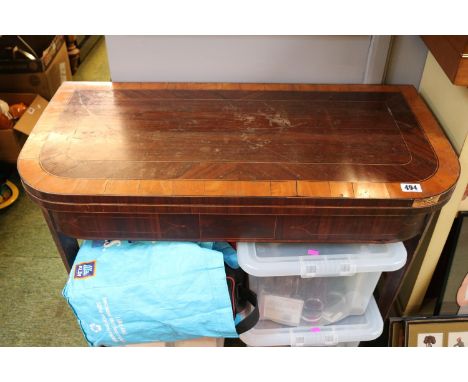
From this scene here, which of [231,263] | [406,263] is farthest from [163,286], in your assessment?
[406,263]

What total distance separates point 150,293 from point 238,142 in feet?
1.22

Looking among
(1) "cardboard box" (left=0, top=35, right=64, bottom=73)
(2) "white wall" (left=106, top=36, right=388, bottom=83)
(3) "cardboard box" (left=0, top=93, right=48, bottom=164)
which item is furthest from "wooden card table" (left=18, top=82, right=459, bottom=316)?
(1) "cardboard box" (left=0, top=35, right=64, bottom=73)

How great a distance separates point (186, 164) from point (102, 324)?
1.26 ft

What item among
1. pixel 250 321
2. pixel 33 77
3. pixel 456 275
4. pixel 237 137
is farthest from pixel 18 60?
pixel 456 275

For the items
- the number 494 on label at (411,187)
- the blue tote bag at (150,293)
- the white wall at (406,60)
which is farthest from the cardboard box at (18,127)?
the number 494 on label at (411,187)

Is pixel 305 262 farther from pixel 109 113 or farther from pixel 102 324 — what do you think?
pixel 109 113

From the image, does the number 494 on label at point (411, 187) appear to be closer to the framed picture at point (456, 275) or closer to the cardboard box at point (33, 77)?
the framed picture at point (456, 275)

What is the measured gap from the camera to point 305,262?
97 centimetres

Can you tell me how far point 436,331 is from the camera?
120 centimetres

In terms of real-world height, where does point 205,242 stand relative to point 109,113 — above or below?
below

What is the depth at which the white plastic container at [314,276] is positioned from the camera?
0.96 meters

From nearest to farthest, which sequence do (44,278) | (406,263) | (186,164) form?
(186,164), (406,263), (44,278)

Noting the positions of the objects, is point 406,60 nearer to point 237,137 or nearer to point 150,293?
point 237,137

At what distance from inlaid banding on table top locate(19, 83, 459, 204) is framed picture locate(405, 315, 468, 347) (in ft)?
1.61
